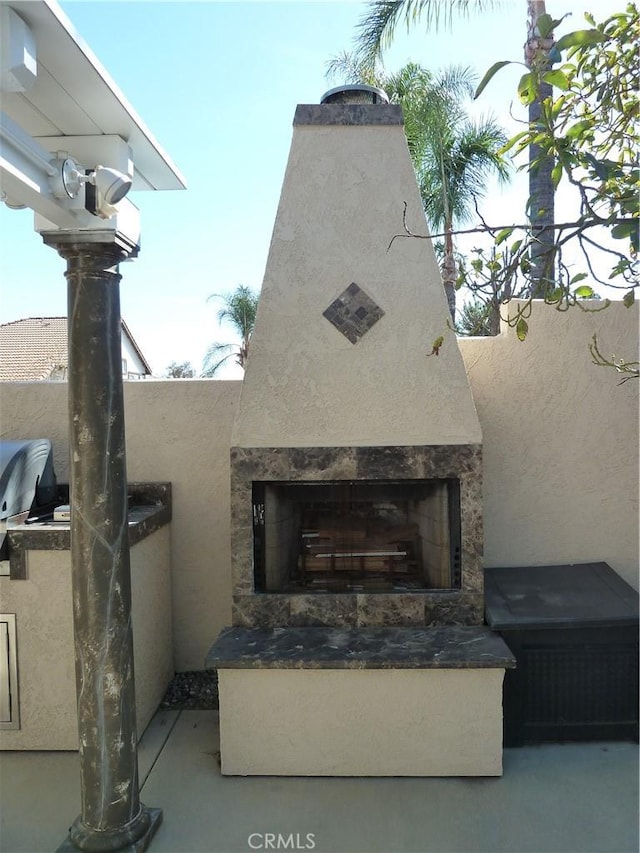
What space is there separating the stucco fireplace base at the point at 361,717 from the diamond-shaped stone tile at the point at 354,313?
178cm

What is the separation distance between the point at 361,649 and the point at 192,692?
161cm

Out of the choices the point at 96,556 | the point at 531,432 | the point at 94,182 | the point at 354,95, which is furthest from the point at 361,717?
the point at 354,95

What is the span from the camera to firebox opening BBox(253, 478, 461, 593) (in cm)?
364

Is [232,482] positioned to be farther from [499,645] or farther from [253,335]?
[499,645]

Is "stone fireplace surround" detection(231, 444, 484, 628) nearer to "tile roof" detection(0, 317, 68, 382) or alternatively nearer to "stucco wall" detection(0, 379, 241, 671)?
"stucco wall" detection(0, 379, 241, 671)

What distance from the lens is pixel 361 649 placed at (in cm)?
323

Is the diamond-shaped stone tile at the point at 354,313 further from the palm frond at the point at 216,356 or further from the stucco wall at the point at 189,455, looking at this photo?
the palm frond at the point at 216,356

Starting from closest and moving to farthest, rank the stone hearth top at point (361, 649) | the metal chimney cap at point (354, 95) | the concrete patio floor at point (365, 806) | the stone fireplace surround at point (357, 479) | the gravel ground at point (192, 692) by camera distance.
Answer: the concrete patio floor at point (365, 806) → the stone hearth top at point (361, 649) → the stone fireplace surround at point (357, 479) → the metal chimney cap at point (354, 95) → the gravel ground at point (192, 692)

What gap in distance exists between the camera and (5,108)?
231 centimetres

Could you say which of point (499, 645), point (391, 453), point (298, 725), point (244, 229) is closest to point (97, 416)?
point (391, 453)

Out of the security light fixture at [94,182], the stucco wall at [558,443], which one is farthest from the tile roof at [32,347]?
the security light fixture at [94,182]

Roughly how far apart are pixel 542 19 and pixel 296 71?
3028 mm

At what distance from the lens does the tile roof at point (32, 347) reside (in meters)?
12.8

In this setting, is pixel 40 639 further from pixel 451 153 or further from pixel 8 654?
pixel 451 153
